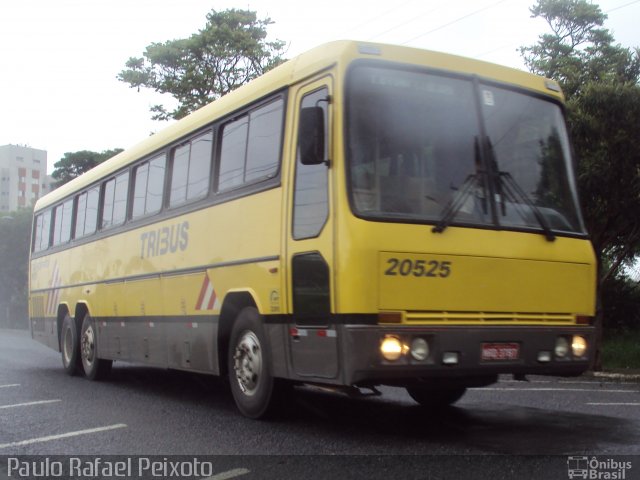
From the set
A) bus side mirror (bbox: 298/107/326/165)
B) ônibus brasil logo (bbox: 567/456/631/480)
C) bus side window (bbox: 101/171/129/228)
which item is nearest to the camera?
ônibus brasil logo (bbox: 567/456/631/480)

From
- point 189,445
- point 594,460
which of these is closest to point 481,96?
point 594,460

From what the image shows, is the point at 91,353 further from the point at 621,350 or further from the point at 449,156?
the point at 621,350

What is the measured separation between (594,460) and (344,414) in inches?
122

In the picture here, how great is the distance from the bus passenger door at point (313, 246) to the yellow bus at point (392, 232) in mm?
17

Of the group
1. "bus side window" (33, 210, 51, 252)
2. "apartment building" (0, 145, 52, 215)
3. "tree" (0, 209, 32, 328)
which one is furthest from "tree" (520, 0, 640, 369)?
"apartment building" (0, 145, 52, 215)

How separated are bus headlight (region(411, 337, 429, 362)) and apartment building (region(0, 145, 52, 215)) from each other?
117352 mm

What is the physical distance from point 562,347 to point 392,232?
1845 millimetres

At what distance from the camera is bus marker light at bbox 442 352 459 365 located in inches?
239

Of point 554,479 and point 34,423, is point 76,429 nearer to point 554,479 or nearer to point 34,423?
point 34,423

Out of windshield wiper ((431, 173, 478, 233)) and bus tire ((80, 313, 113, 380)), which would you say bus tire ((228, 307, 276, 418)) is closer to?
windshield wiper ((431, 173, 478, 233))

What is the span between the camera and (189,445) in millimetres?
6434

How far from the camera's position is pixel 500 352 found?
249 inches

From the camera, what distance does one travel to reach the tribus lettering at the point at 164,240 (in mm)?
9053

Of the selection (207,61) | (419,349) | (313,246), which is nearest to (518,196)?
(419,349)
